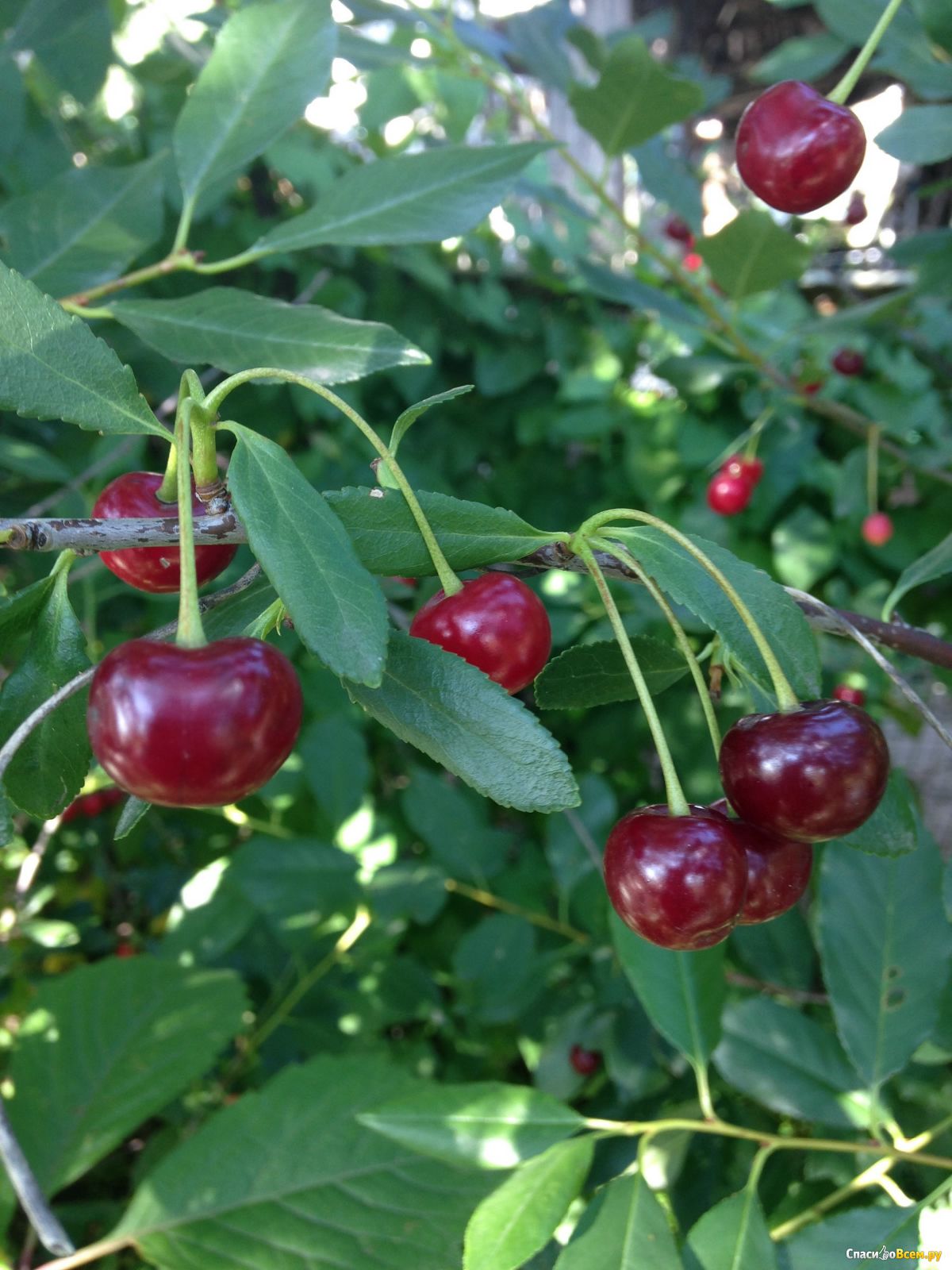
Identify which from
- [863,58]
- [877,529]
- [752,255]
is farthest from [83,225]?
[877,529]

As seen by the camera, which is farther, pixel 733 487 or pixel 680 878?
pixel 733 487

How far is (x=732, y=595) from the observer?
0.57 metres

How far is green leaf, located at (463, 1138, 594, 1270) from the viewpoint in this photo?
80 cm

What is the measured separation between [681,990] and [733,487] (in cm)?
115

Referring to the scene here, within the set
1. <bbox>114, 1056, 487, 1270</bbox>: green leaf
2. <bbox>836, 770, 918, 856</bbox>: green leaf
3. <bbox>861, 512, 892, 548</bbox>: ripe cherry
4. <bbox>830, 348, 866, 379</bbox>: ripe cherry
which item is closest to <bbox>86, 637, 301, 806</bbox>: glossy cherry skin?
<bbox>836, 770, 918, 856</bbox>: green leaf

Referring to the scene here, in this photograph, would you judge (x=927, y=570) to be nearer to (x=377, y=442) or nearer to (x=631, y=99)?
(x=377, y=442)

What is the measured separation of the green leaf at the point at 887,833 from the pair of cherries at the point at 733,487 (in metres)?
1.31

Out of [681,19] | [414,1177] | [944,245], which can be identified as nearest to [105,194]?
[944,245]

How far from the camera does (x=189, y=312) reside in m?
0.87

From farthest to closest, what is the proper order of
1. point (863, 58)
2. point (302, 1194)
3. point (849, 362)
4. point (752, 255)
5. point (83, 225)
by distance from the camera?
point (849, 362), point (752, 255), point (302, 1194), point (83, 225), point (863, 58)

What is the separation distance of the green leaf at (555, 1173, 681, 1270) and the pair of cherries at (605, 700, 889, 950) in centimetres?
42

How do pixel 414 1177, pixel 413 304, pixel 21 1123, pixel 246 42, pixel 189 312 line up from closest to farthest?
pixel 189 312, pixel 246 42, pixel 414 1177, pixel 21 1123, pixel 413 304

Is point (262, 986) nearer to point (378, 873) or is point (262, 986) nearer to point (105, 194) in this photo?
point (378, 873)

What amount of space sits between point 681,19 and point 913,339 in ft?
11.1
